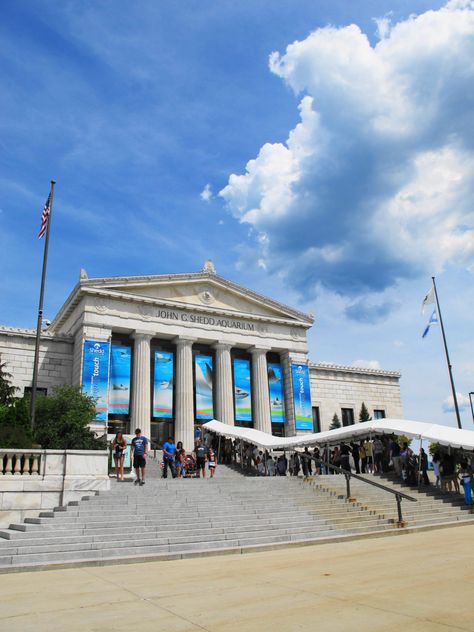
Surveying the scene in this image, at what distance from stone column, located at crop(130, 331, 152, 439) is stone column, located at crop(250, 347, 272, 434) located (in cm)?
852

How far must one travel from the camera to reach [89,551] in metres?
11.1

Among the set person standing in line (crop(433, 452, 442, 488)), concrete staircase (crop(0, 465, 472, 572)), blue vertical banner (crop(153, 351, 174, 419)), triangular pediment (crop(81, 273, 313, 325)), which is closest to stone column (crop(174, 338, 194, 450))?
blue vertical banner (crop(153, 351, 174, 419))

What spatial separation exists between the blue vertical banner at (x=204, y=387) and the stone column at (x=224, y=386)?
0.52m

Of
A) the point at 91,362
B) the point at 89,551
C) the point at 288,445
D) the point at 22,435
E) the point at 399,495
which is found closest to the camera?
the point at 89,551

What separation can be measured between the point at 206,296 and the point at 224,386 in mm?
6999

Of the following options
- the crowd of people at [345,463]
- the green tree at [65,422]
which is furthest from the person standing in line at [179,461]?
the green tree at [65,422]

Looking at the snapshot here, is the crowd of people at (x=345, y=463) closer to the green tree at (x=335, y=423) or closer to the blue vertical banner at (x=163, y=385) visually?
the blue vertical banner at (x=163, y=385)

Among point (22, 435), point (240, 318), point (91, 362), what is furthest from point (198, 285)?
point (22, 435)

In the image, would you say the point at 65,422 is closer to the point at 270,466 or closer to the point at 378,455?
the point at 270,466

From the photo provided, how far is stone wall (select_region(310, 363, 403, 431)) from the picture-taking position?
4541 centimetres

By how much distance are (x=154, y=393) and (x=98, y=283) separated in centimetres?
842

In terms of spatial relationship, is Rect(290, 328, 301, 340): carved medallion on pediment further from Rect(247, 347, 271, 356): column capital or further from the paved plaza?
the paved plaza

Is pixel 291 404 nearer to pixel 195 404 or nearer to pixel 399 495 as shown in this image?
pixel 195 404

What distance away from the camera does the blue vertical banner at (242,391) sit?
38344 mm
